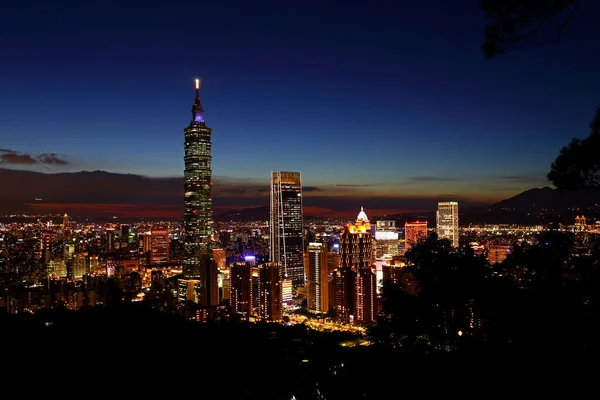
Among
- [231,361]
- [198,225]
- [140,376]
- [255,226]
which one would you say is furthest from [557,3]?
[255,226]

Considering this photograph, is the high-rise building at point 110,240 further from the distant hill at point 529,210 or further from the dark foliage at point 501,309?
the dark foliage at point 501,309

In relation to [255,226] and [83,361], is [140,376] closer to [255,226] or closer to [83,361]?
[83,361]

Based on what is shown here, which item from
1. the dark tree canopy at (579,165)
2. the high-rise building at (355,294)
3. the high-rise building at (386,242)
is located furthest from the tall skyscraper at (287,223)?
the dark tree canopy at (579,165)

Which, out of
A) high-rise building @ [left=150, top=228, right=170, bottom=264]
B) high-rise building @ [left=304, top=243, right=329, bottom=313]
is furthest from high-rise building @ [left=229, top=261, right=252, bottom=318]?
high-rise building @ [left=150, top=228, right=170, bottom=264]

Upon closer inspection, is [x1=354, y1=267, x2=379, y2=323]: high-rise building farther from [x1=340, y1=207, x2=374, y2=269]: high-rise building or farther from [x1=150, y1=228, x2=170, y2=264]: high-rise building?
[x1=150, y1=228, x2=170, y2=264]: high-rise building

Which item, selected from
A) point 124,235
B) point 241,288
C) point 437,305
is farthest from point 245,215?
point 437,305

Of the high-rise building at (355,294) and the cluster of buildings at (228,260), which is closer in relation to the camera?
the high-rise building at (355,294)
